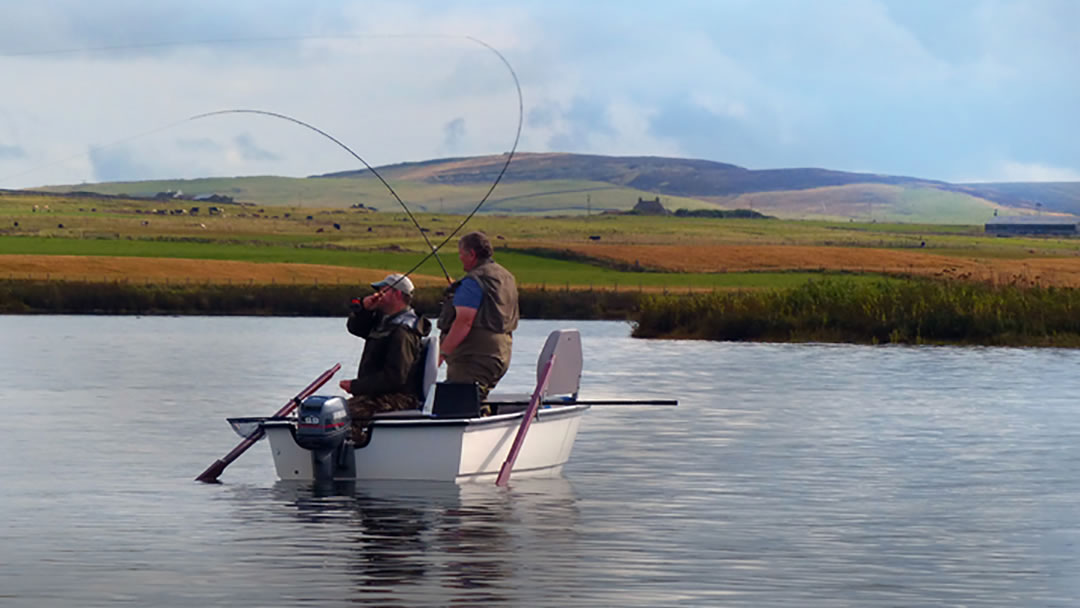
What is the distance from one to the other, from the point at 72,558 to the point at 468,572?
277 centimetres

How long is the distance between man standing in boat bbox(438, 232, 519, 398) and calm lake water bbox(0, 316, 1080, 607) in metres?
1.09

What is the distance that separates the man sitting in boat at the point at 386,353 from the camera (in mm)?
17109

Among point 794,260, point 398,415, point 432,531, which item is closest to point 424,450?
point 398,415

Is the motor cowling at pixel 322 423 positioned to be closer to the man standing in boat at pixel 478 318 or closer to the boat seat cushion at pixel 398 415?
the boat seat cushion at pixel 398 415

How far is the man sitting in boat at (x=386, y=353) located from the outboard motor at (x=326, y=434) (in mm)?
213

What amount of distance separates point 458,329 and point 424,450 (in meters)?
1.11

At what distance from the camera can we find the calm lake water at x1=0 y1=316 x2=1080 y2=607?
40.7 feet

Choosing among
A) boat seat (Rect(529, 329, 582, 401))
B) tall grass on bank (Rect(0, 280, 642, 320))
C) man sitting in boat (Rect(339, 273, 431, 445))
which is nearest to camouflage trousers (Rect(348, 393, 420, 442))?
man sitting in boat (Rect(339, 273, 431, 445))

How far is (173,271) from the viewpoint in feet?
298

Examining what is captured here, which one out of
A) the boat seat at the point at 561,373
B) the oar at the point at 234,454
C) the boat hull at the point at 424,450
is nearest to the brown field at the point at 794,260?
the boat seat at the point at 561,373

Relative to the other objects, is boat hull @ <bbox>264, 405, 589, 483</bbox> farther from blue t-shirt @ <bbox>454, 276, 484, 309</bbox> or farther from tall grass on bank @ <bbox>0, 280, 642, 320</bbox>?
tall grass on bank @ <bbox>0, 280, 642, 320</bbox>

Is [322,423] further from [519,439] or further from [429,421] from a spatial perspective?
[519,439]

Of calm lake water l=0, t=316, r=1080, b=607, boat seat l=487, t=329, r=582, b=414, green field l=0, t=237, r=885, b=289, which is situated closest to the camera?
calm lake water l=0, t=316, r=1080, b=607

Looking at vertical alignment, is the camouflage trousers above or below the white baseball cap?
below
